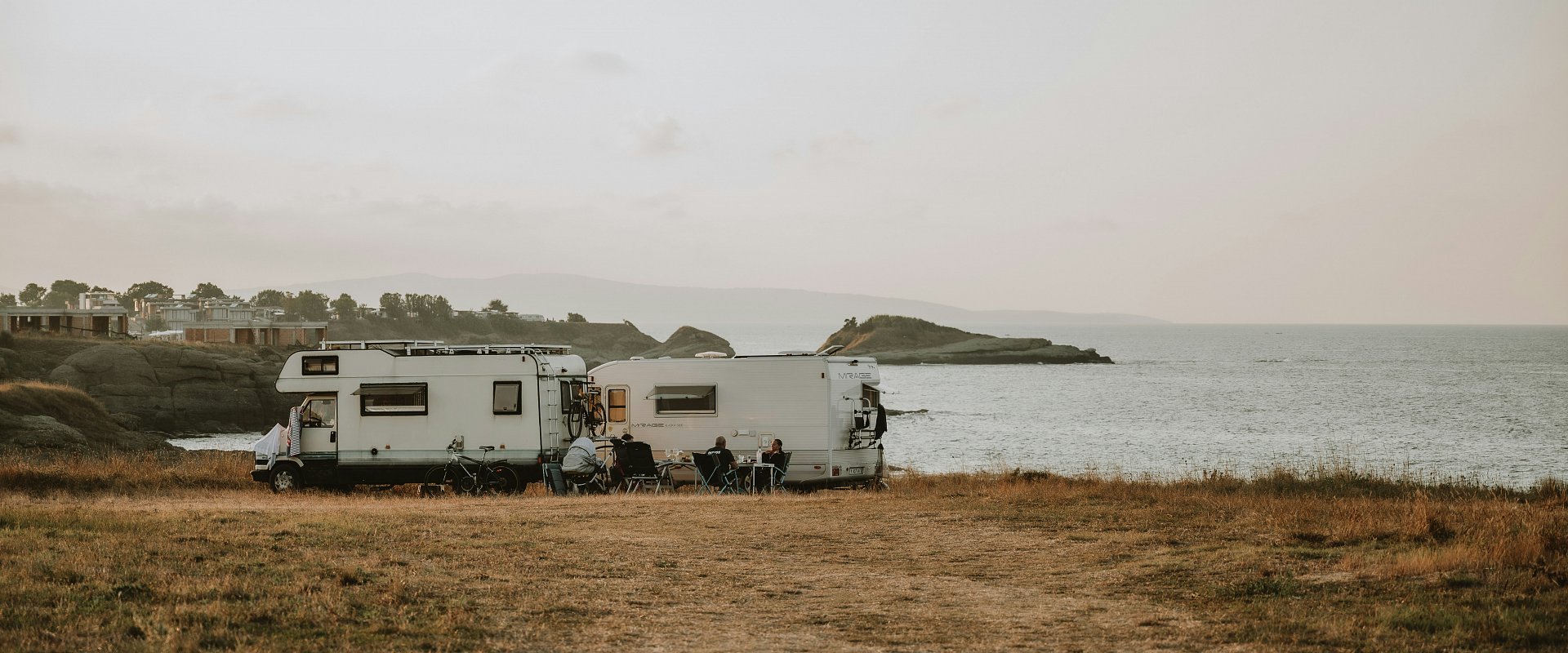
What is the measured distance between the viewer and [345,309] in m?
162

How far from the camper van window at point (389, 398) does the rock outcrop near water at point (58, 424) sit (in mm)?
15716

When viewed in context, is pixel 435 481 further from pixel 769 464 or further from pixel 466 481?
pixel 769 464

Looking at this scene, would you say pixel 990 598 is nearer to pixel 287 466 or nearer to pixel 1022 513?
pixel 1022 513

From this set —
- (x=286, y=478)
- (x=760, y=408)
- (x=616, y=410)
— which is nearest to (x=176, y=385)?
(x=286, y=478)

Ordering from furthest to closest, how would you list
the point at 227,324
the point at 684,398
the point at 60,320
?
the point at 227,324, the point at 60,320, the point at 684,398

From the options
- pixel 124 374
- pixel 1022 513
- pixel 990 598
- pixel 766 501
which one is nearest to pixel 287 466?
pixel 766 501

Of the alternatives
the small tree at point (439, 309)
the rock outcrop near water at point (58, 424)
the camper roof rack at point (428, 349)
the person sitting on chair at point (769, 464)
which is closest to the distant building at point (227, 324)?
the small tree at point (439, 309)

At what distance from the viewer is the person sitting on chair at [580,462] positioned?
21.9 m

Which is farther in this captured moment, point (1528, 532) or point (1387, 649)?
point (1528, 532)

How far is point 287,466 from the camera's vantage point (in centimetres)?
2277

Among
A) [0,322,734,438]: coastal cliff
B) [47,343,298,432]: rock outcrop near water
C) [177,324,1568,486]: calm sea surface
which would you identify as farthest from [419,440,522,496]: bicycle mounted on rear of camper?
[47,343,298,432]: rock outcrop near water

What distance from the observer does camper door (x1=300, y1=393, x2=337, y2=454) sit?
2283 centimetres

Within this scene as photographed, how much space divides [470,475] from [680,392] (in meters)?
4.21

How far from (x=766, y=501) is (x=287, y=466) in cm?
953
